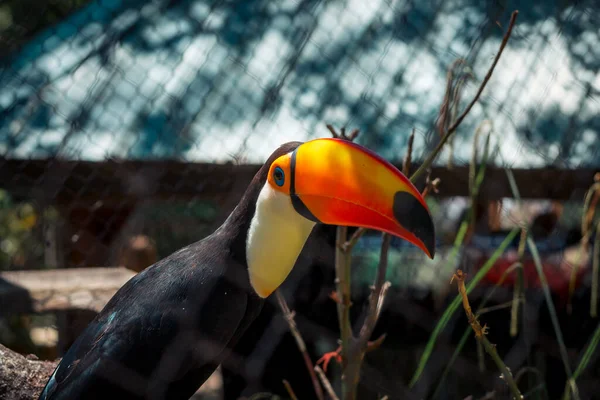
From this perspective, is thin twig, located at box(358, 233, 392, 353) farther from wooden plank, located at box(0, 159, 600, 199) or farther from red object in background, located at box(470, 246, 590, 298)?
red object in background, located at box(470, 246, 590, 298)

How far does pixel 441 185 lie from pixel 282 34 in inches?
24.1

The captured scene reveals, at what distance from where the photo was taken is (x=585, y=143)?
2.11 m

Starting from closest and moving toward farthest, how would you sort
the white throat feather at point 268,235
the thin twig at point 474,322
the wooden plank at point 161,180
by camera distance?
1. the thin twig at point 474,322
2. the white throat feather at point 268,235
3. the wooden plank at point 161,180

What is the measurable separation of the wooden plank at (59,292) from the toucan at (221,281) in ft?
1.78

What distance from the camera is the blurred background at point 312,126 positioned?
6.01ft

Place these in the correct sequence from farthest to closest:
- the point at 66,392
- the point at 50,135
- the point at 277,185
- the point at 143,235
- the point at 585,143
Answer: the point at 143,235 → the point at 585,143 → the point at 50,135 → the point at 277,185 → the point at 66,392

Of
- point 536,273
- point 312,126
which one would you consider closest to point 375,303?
point 312,126

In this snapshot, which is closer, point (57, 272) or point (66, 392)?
point (66, 392)

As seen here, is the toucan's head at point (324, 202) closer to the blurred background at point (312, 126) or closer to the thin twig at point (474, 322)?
the thin twig at point (474, 322)

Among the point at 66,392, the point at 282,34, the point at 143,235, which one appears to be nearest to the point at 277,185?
the point at 66,392

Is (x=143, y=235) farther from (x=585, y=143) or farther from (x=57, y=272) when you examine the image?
(x=585, y=143)

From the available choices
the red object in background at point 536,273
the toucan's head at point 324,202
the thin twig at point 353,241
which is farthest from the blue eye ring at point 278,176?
the red object in background at point 536,273

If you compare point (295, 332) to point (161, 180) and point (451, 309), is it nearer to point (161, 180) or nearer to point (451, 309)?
point (451, 309)

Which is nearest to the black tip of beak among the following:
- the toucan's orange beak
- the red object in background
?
the toucan's orange beak
